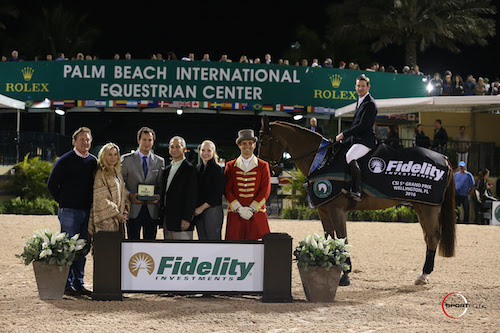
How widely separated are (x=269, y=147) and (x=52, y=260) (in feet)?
10.9

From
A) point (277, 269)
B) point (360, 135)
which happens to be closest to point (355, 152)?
point (360, 135)

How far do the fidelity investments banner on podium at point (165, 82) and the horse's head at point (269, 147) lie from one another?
15590mm

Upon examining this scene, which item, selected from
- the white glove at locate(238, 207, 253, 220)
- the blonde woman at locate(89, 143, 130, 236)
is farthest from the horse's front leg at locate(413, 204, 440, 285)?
the blonde woman at locate(89, 143, 130, 236)

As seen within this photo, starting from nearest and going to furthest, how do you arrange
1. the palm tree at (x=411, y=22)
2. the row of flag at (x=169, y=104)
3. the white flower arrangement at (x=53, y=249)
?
the white flower arrangement at (x=53, y=249) < the row of flag at (x=169, y=104) < the palm tree at (x=411, y=22)

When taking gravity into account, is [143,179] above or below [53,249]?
above

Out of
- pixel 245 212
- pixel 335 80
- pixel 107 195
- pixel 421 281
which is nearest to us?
pixel 107 195

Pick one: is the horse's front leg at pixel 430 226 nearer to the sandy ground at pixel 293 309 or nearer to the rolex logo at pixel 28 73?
the sandy ground at pixel 293 309

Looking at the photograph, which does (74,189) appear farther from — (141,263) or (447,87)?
(447,87)

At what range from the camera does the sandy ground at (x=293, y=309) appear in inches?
241

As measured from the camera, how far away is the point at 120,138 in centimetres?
2781

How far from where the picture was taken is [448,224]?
9.35m

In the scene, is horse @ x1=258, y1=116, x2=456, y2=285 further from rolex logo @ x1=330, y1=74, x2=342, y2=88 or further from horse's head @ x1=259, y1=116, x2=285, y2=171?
rolex logo @ x1=330, y1=74, x2=342, y2=88

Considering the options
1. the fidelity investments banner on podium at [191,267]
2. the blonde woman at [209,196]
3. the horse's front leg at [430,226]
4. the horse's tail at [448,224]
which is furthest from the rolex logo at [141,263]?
the horse's tail at [448,224]

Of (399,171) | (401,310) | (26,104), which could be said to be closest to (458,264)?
(399,171)
